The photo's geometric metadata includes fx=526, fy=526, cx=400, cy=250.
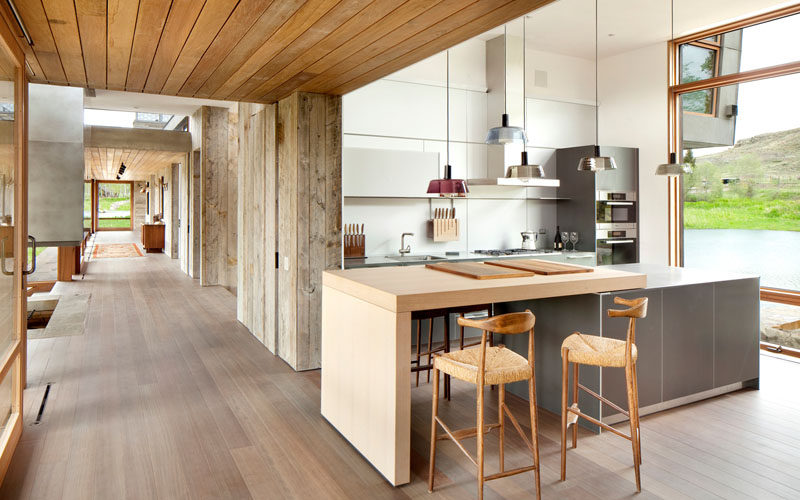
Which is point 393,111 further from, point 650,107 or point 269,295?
→ point 650,107

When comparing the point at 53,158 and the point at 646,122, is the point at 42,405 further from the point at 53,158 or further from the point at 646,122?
the point at 646,122

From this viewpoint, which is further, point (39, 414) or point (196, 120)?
point (196, 120)

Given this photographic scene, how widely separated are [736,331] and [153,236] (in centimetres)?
1534

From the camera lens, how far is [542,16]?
19.1 feet

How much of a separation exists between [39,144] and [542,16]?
525cm

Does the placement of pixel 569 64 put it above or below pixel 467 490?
above

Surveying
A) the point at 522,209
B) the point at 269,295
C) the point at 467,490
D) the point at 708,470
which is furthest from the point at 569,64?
the point at 467,490

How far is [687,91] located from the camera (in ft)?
21.1

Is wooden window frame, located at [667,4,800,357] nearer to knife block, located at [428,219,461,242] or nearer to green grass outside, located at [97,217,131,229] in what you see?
knife block, located at [428,219,461,242]

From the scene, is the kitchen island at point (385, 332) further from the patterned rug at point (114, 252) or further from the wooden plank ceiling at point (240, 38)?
the patterned rug at point (114, 252)

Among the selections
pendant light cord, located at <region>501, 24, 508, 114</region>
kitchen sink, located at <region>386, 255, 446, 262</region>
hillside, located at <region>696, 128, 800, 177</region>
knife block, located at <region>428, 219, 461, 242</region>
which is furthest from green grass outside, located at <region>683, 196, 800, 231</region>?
kitchen sink, located at <region>386, 255, 446, 262</region>

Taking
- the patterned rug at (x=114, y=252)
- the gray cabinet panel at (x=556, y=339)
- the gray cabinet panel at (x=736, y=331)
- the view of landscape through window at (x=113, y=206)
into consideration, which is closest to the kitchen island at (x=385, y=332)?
the gray cabinet panel at (x=556, y=339)

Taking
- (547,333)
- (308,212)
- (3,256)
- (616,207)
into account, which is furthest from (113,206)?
(547,333)

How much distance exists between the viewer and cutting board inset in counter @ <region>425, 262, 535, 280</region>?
122 inches
